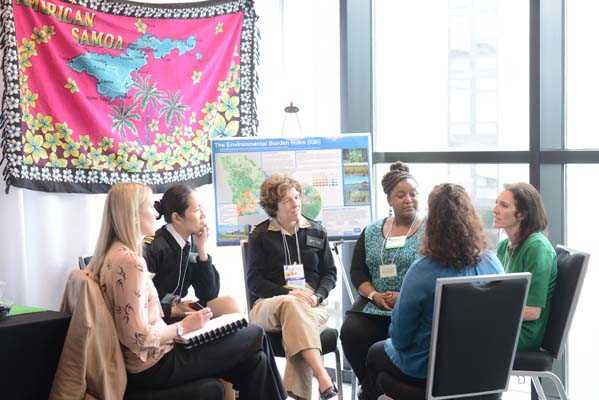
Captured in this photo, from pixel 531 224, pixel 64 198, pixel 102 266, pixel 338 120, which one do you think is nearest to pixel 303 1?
pixel 338 120

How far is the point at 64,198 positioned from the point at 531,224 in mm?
2379

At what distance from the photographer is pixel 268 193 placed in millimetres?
4027

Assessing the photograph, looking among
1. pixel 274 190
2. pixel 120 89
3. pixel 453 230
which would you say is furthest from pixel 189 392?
pixel 120 89

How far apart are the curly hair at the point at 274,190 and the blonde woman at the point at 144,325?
888 millimetres

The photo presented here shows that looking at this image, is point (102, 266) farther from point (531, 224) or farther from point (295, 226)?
point (531, 224)

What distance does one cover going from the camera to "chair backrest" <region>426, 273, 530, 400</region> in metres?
2.77

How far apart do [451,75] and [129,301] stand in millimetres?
2757

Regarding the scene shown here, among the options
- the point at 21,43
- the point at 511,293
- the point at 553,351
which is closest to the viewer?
the point at 511,293

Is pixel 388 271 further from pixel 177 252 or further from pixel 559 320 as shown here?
pixel 177 252

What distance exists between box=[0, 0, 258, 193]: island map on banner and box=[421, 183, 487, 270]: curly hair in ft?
6.78

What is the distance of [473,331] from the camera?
282 cm

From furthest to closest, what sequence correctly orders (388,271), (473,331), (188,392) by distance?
(388,271), (188,392), (473,331)

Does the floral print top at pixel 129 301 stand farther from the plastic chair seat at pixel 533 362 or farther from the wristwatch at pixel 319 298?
the plastic chair seat at pixel 533 362

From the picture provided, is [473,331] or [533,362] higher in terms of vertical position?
[473,331]
